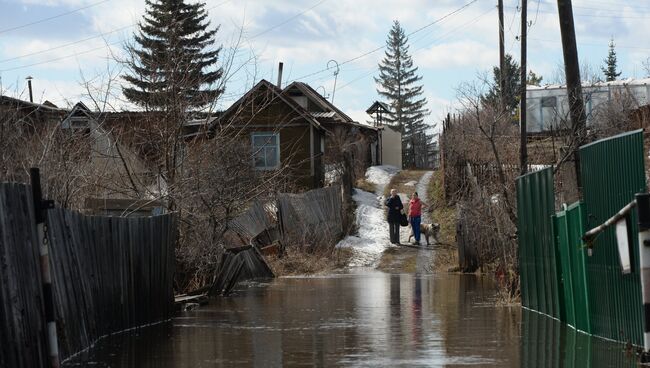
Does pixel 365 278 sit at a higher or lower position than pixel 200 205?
lower

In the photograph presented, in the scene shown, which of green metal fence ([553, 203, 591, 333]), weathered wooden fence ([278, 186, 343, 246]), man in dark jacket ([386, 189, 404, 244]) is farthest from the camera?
man in dark jacket ([386, 189, 404, 244])

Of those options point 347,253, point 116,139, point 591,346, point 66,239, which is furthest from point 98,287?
point 347,253

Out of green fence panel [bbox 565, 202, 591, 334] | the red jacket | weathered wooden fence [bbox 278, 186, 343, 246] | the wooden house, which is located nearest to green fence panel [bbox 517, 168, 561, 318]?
green fence panel [bbox 565, 202, 591, 334]

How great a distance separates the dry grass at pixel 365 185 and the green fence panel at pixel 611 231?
3537cm

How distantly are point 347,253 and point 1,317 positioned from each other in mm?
24730

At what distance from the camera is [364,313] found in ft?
55.2

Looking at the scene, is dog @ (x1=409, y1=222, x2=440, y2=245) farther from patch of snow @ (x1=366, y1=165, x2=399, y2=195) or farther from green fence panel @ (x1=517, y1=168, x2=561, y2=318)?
green fence panel @ (x1=517, y1=168, x2=561, y2=318)

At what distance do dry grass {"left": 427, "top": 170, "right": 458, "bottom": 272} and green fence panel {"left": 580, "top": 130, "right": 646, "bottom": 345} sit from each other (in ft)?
54.4

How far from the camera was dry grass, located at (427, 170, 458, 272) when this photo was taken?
2977cm

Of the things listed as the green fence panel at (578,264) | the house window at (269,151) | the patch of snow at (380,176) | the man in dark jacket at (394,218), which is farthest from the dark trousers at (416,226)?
the green fence panel at (578,264)

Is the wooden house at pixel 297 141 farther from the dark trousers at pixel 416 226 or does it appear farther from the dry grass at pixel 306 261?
the dry grass at pixel 306 261

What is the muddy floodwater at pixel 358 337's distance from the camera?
1109 centimetres

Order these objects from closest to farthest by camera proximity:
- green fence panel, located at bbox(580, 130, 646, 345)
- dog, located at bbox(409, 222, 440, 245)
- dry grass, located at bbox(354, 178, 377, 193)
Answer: green fence panel, located at bbox(580, 130, 646, 345)
dog, located at bbox(409, 222, 440, 245)
dry grass, located at bbox(354, 178, 377, 193)

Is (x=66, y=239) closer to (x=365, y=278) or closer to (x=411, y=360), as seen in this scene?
(x=411, y=360)
